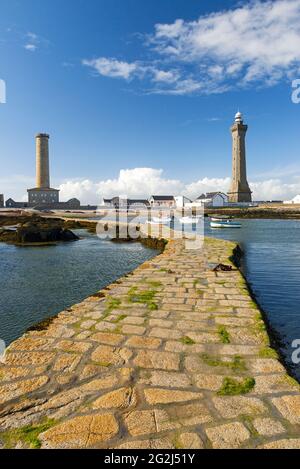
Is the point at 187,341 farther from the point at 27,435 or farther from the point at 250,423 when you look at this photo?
the point at 27,435

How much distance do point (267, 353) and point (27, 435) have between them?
3028 mm

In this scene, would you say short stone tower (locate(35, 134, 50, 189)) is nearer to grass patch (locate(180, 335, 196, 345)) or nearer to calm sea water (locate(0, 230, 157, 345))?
calm sea water (locate(0, 230, 157, 345))

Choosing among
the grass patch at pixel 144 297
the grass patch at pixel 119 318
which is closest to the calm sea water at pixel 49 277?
the grass patch at pixel 144 297

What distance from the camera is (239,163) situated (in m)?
94.5

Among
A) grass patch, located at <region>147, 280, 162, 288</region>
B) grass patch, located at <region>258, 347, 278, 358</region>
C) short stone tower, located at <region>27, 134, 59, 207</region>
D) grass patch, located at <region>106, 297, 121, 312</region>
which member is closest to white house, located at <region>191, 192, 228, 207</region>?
short stone tower, located at <region>27, 134, 59, 207</region>

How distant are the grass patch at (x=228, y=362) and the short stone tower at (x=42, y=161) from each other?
93578 mm

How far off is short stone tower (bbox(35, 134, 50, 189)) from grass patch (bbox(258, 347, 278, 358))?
93.6 meters

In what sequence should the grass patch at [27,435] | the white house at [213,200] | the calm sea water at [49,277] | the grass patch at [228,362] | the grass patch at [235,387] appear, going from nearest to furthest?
the grass patch at [27,435] < the grass patch at [235,387] < the grass patch at [228,362] < the calm sea water at [49,277] < the white house at [213,200]

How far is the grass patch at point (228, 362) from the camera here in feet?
12.9

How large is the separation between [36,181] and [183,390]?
9583cm

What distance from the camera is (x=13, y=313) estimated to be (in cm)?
757

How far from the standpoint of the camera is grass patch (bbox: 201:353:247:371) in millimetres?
3926

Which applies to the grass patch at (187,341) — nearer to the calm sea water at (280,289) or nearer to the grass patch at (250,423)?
the grass patch at (250,423)

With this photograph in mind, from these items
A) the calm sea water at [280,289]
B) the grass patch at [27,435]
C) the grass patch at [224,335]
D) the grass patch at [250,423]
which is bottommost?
the calm sea water at [280,289]
